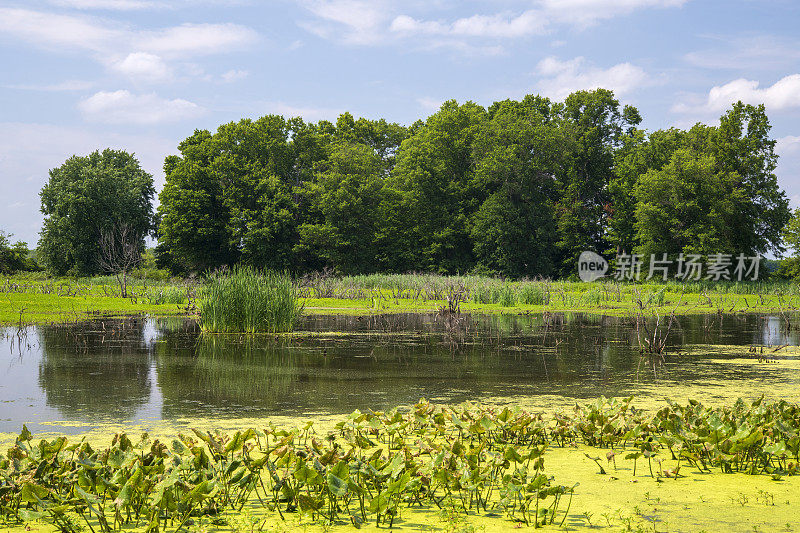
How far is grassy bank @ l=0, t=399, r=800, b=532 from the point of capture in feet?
14.4

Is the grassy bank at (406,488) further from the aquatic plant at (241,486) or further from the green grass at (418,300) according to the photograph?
the green grass at (418,300)

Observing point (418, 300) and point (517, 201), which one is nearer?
point (418, 300)

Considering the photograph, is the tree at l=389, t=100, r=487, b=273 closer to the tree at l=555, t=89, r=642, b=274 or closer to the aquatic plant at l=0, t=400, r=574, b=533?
the tree at l=555, t=89, r=642, b=274

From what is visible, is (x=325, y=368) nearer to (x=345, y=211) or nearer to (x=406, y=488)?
(x=406, y=488)

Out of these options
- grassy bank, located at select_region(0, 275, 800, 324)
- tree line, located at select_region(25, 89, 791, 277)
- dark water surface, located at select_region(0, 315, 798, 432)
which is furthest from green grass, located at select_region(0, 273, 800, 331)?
tree line, located at select_region(25, 89, 791, 277)

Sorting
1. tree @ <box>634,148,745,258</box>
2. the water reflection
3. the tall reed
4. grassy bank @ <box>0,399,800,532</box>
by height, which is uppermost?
tree @ <box>634,148,745,258</box>

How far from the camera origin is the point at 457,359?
508 inches

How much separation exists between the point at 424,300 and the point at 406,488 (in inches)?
1019

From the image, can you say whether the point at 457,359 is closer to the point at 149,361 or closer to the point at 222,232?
the point at 149,361

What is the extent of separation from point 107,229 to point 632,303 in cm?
4215

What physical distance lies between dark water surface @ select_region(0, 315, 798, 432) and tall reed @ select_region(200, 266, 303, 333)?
607mm

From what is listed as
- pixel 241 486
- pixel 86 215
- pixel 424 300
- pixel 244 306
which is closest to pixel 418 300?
pixel 424 300

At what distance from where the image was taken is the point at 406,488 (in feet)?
15.1

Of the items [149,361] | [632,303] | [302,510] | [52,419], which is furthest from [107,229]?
[302,510]
